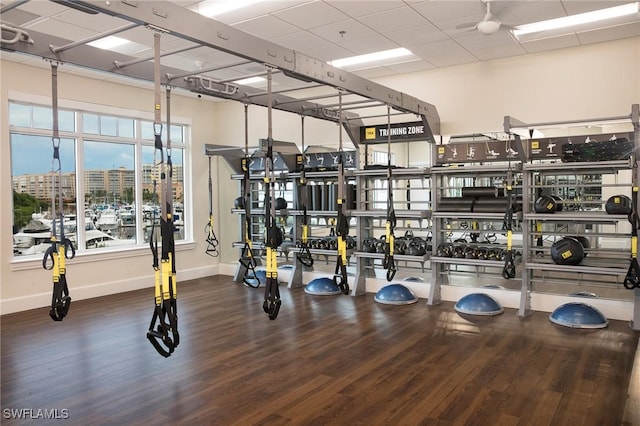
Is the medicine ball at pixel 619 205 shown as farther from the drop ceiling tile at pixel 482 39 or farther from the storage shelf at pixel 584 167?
the drop ceiling tile at pixel 482 39

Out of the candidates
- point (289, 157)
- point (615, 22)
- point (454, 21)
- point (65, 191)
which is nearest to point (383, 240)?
point (289, 157)

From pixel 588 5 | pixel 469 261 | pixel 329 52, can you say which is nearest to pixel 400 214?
pixel 469 261

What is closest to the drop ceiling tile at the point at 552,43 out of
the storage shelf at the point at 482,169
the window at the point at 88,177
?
the storage shelf at the point at 482,169

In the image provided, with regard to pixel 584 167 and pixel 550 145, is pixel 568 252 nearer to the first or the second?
pixel 584 167

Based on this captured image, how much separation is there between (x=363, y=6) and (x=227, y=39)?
80.3 inches

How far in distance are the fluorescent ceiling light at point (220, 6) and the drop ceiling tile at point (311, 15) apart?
366 mm

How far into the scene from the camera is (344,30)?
18.1 feet

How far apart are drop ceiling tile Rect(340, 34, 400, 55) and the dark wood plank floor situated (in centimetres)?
332

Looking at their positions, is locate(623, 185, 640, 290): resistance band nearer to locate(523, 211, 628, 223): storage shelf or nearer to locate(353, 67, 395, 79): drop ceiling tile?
locate(523, 211, 628, 223): storage shelf

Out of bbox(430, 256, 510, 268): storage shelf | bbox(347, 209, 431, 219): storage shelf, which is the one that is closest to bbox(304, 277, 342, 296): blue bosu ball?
bbox(347, 209, 431, 219): storage shelf

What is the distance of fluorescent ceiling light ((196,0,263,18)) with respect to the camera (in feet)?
15.5

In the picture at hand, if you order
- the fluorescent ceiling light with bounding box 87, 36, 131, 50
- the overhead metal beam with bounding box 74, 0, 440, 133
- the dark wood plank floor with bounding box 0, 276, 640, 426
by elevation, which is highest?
the fluorescent ceiling light with bounding box 87, 36, 131, 50

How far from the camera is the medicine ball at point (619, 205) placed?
16.9 feet

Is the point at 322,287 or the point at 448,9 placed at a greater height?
the point at 448,9
